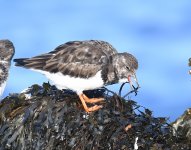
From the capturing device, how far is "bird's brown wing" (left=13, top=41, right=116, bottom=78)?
440 inches

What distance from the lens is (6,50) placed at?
497 inches

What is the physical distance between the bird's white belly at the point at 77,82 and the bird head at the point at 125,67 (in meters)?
0.57

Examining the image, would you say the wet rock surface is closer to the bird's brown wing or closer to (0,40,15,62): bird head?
the bird's brown wing

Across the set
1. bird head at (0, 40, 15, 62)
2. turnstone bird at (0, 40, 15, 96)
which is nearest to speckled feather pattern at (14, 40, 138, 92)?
turnstone bird at (0, 40, 15, 96)

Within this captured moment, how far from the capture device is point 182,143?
9.86 m

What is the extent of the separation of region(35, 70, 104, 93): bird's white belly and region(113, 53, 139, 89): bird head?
0.57m

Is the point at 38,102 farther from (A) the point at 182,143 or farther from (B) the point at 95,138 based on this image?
(A) the point at 182,143

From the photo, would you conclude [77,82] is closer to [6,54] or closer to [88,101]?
[88,101]

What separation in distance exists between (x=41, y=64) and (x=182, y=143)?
3984mm

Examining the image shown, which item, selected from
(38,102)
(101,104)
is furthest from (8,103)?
(101,104)

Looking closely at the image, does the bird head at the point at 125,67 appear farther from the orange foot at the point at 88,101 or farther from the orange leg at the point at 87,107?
the orange leg at the point at 87,107

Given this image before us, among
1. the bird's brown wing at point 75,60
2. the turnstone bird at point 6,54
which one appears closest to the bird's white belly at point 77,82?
the bird's brown wing at point 75,60

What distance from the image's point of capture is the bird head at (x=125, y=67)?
11258mm

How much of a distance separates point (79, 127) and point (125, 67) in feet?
7.56
